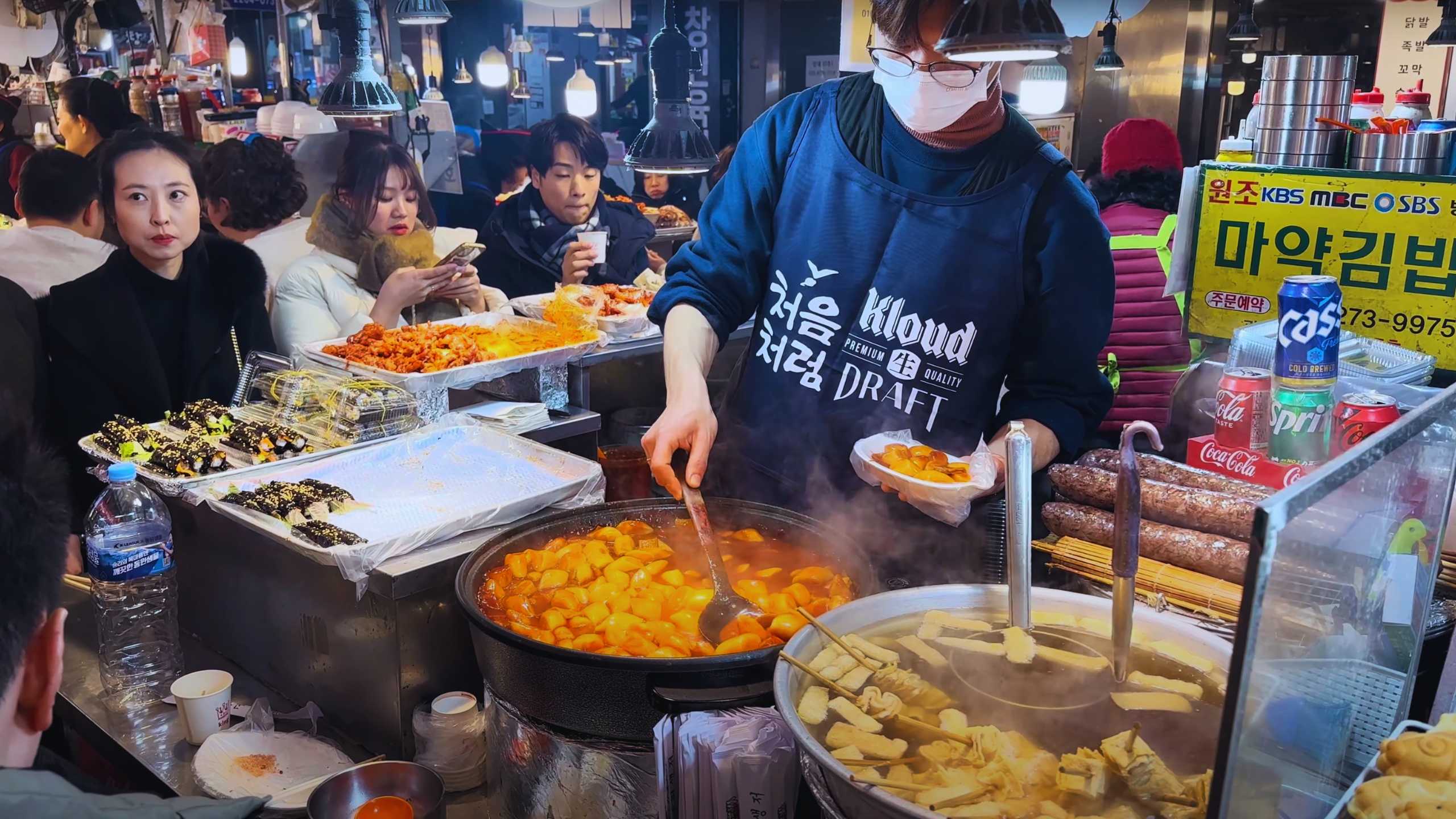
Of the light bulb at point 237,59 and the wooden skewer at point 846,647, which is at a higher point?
the light bulb at point 237,59

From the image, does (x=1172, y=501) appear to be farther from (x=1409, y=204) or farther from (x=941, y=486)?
(x=1409, y=204)

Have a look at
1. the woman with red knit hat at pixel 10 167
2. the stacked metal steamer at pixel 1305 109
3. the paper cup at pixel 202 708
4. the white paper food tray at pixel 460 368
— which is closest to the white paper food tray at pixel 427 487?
the paper cup at pixel 202 708

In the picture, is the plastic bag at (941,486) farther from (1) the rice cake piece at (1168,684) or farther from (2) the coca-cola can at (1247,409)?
(1) the rice cake piece at (1168,684)

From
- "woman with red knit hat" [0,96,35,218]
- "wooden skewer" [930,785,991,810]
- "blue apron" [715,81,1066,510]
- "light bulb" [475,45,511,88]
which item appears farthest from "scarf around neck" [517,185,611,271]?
"light bulb" [475,45,511,88]

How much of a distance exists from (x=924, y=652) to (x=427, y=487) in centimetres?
138

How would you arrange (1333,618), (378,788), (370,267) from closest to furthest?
(1333,618) < (378,788) < (370,267)

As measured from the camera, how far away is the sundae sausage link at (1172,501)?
1.74 m

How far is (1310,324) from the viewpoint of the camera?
5.98ft

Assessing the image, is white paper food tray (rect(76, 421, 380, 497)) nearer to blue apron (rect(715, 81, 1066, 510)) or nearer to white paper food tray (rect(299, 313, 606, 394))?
white paper food tray (rect(299, 313, 606, 394))

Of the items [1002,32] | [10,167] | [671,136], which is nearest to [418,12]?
[671,136]

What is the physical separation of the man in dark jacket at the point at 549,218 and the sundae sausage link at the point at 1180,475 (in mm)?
3643

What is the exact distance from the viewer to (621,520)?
218 centimetres

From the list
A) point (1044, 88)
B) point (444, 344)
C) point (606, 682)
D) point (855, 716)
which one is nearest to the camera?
point (855, 716)

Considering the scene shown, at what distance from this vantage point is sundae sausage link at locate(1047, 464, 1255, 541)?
174 centimetres
